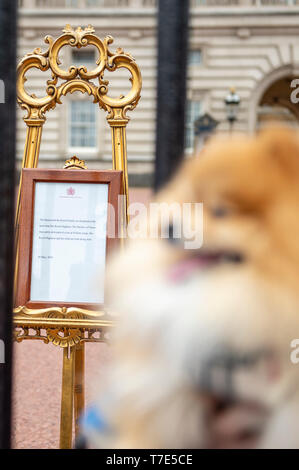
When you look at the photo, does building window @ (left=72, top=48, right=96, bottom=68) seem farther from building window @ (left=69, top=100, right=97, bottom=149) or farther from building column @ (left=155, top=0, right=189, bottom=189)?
building column @ (left=155, top=0, right=189, bottom=189)

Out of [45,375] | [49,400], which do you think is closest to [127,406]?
[49,400]

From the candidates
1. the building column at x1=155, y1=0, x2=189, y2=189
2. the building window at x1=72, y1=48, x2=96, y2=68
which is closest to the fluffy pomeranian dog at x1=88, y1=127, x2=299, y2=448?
the building column at x1=155, y1=0, x2=189, y2=189

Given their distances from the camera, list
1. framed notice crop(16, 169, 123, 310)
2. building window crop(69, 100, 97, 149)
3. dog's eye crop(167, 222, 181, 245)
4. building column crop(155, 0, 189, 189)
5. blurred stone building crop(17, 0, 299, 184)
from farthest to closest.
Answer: blurred stone building crop(17, 0, 299, 184), building window crop(69, 100, 97, 149), framed notice crop(16, 169, 123, 310), building column crop(155, 0, 189, 189), dog's eye crop(167, 222, 181, 245)

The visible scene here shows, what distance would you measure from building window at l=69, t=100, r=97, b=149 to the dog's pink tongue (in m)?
15.8

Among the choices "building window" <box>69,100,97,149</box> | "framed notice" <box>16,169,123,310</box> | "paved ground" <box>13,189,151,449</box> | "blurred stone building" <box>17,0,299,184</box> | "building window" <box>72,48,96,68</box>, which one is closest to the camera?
"framed notice" <box>16,169,123,310</box>

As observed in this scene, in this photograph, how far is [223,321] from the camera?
2.16ft

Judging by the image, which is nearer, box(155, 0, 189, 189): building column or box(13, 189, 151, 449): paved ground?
box(155, 0, 189, 189): building column

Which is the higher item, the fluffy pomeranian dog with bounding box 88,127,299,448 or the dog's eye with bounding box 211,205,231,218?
the dog's eye with bounding box 211,205,231,218

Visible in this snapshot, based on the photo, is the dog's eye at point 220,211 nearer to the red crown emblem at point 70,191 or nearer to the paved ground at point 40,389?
the red crown emblem at point 70,191

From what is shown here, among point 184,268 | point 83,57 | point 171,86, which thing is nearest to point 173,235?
point 184,268

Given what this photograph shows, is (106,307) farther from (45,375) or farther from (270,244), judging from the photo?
(45,375)

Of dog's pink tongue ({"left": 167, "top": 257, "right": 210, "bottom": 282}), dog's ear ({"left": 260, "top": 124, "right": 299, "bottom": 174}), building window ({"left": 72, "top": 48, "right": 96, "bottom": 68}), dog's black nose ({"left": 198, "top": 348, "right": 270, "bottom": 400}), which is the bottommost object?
dog's black nose ({"left": 198, "top": 348, "right": 270, "bottom": 400})

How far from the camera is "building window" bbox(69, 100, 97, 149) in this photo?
16.5m
